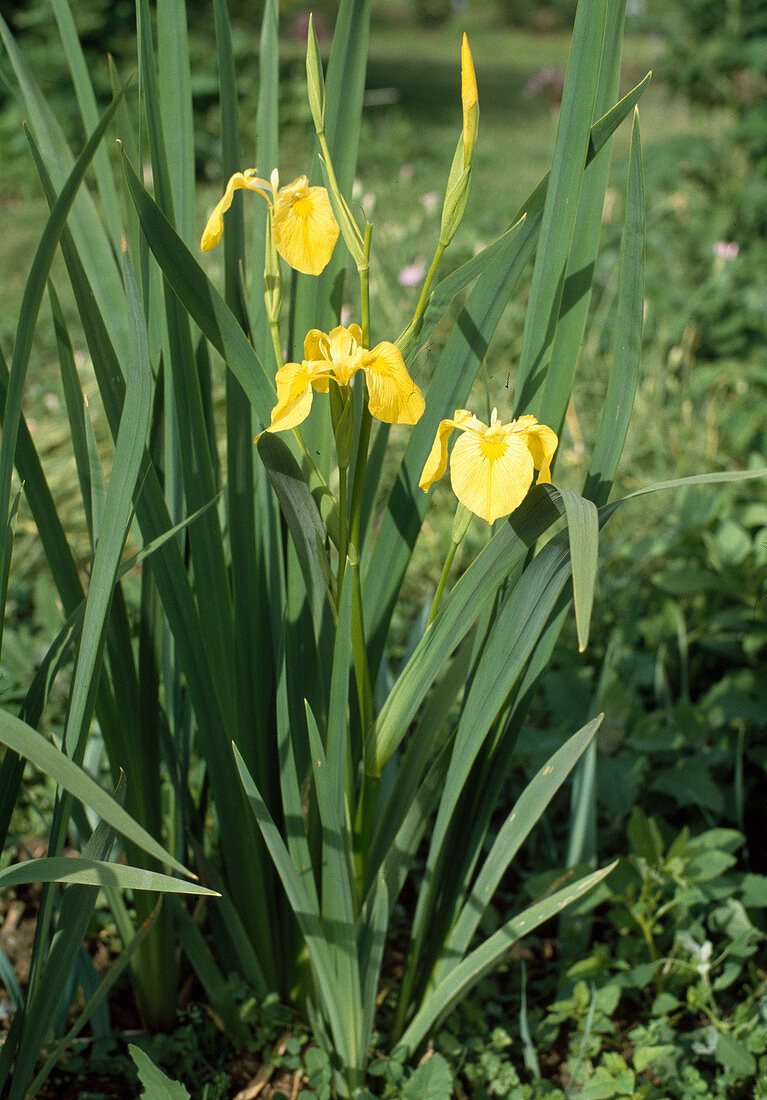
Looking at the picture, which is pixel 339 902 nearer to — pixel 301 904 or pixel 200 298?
pixel 301 904

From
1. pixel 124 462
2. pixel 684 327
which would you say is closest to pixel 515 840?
pixel 124 462

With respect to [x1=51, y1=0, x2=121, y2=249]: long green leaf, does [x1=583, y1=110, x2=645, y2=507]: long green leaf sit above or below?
below

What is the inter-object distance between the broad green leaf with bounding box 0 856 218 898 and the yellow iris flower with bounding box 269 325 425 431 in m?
0.31

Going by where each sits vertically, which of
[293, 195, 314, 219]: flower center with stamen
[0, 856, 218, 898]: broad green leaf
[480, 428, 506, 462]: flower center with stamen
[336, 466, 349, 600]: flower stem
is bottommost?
[0, 856, 218, 898]: broad green leaf

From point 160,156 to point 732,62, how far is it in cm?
304

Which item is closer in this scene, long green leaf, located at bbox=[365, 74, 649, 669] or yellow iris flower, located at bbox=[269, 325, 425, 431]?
yellow iris flower, located at bbox=[269, 325, 425, 431]

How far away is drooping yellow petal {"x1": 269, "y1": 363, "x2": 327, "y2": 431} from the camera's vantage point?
61 cm

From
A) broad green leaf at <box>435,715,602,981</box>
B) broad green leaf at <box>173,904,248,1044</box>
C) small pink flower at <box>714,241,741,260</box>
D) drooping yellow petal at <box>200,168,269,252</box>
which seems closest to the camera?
drooping yellow petal at <box>200,168,269,252</box>

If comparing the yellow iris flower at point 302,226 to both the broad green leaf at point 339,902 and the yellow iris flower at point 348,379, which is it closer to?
the yellow iris flower at point 348,379

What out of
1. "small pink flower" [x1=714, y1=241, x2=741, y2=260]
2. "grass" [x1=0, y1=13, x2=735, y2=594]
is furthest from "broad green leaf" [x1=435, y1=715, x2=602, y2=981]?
"small pink flower" [x1=714, y1=241, x2=741, y2=260]

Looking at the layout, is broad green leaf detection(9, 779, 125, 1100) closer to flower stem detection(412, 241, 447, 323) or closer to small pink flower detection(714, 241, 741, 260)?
flower stem detection(412, 241, 447, 323)

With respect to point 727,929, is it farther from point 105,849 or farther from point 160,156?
point 160,156

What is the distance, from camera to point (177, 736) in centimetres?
97

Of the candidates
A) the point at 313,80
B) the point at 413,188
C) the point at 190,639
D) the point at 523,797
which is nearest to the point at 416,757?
the point at 523,797
